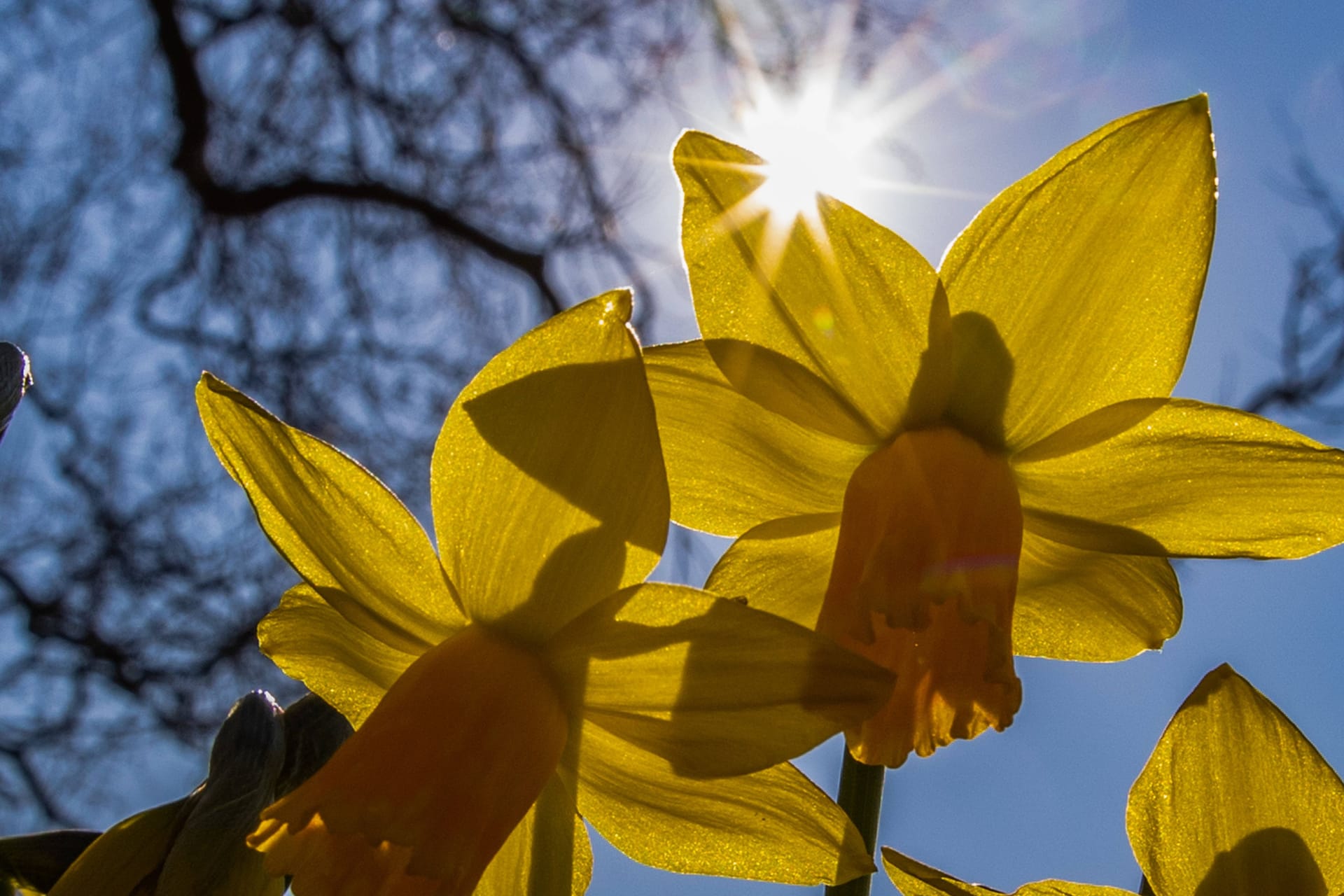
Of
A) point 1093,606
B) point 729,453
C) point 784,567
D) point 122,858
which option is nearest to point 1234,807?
point 1093,606

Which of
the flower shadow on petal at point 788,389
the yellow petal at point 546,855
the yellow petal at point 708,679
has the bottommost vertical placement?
the yellow petal at point 546,855

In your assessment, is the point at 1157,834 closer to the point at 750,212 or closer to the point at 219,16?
the point at 750,212

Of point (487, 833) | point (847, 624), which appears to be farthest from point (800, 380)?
point (487, 833)

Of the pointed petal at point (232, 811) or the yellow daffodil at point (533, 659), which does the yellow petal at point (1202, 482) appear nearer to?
the yellow daffodil at point (533, 659)

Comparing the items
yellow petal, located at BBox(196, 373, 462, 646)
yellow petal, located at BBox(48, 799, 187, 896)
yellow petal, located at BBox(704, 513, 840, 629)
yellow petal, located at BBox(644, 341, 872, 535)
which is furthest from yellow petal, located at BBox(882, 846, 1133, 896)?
yellow petal, located at BBox(48, 799, 187, 896)

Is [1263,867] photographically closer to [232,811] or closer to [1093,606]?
[1093,606]

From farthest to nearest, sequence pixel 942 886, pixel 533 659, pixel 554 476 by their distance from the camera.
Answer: pixel 533 659, pixel 554 476, pixel 942 886

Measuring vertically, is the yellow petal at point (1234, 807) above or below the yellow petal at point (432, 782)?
above

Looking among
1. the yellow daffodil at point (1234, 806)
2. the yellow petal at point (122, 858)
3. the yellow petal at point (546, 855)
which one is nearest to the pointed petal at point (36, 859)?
the yellow petal at point (122, 858)
